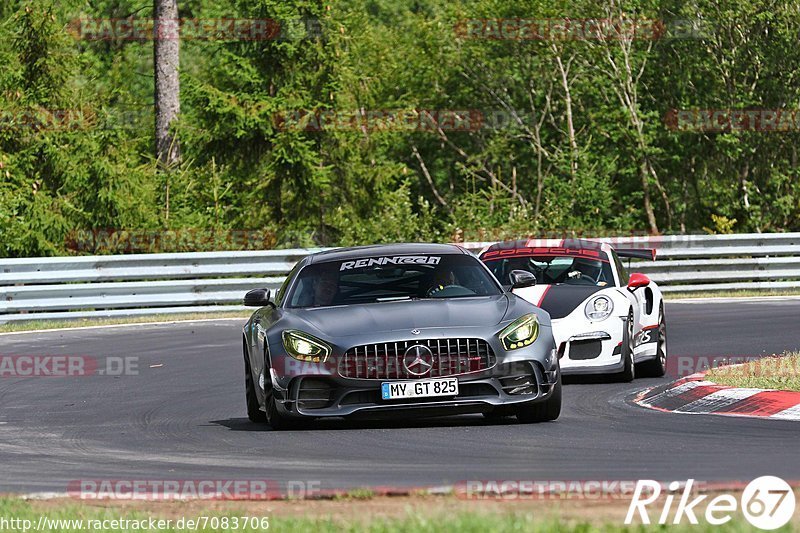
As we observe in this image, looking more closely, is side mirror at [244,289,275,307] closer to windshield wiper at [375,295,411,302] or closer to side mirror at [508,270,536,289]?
windshield wiper at [375,295,411,302]

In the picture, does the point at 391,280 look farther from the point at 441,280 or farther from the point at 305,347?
the point at 305,347

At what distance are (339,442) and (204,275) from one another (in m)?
15.8

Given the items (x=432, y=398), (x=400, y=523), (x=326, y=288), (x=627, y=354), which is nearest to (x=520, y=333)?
(x=432, y=398)

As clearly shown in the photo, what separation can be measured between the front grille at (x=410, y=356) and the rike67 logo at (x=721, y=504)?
307 centimetres

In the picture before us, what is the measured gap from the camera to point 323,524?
21.8 feet

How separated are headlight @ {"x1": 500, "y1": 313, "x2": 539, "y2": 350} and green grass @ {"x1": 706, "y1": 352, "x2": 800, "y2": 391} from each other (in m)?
2.32

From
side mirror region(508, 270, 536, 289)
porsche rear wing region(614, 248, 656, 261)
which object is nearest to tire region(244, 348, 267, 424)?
side mirror region(508, 270, 536, 289)

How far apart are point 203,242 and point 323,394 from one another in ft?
56.7

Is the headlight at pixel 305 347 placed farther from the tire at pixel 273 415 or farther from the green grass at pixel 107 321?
the green grass at pixel 107 321

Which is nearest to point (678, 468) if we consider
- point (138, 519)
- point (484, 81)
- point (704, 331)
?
point (138, 519)

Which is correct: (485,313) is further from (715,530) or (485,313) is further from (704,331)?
(704,331)

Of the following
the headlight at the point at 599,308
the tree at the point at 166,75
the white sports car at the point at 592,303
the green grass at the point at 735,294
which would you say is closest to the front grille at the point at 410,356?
the white sports car at the point at 592,303

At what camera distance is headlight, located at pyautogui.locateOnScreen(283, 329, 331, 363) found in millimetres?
10570

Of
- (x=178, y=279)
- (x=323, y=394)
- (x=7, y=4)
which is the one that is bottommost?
(x=178, y=279)
